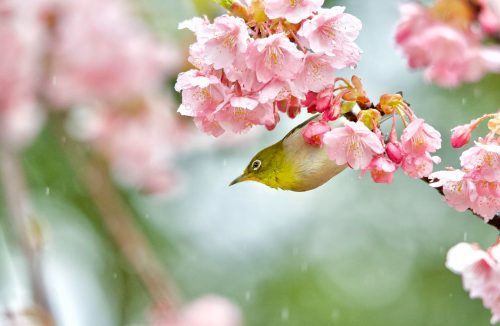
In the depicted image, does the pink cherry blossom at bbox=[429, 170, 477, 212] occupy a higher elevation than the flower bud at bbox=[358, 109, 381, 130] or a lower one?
lower

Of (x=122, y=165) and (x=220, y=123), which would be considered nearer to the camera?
(x=220, y=123)

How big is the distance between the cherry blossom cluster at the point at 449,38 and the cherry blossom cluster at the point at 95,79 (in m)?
0.83

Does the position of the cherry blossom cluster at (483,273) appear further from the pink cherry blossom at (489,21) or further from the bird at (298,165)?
the pink cherry blossom at (489,21)

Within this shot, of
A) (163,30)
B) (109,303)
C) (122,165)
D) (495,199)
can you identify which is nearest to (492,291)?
(495,199)

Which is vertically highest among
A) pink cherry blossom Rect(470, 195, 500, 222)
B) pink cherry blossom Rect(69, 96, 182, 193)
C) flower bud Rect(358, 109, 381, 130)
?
flower bud Rect(358, 109, 381, 130)

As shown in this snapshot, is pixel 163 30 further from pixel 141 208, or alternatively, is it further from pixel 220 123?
pixel 141 208

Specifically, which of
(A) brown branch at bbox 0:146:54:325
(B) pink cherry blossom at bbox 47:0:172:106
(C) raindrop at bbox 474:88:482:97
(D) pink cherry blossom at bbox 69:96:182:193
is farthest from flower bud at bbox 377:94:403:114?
(C) raindrop at bbox 474:88:482:97

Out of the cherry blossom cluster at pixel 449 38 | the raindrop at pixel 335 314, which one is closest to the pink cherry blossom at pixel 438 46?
the cherry blossom cluster at pixel 449 38

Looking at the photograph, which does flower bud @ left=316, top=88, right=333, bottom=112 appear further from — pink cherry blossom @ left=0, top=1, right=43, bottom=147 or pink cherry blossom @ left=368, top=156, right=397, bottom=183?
pink cherry blossom @ left=0, top=1, right=43, bottom=147

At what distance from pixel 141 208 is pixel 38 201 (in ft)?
1.72

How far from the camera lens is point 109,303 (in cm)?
424

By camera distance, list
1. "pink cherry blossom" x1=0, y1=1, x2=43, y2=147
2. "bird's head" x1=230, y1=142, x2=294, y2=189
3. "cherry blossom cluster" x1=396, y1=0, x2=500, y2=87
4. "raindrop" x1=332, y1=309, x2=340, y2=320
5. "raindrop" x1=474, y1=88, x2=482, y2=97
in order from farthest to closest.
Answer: "raindrop" x1=332, y1=309, x2=340, y2=320
"raindrop" x1=474, y1=88, x2=482, y2=97
"pink cherry blossom" x1=0, y1=1, x2=43, y2=147
"cherry blossom cluster" x1=396, y1=0, x2=500, y2=87
"bird's head" x1=230, y1=142, x2=294, y2=189

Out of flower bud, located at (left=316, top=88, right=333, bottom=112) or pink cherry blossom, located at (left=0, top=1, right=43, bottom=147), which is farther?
pink cherry blossom, located at (left=0, top=1, right=43, bottom=147)

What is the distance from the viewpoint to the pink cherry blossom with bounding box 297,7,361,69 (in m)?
0.67
